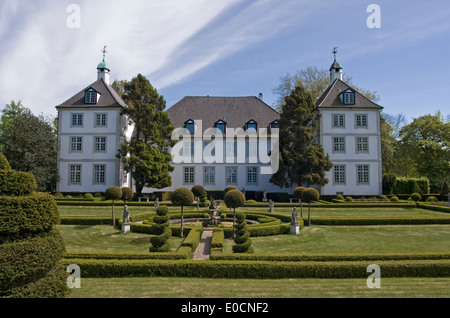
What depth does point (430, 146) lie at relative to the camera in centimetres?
3847

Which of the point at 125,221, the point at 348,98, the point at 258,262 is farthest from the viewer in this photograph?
the point at 348,98

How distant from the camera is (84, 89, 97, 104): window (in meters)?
32.5

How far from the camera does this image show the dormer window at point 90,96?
32.5 metres

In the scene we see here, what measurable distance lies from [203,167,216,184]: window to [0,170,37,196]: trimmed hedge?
2730 centimetres

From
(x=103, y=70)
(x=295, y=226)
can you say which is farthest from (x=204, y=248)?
(x=103, y=70)

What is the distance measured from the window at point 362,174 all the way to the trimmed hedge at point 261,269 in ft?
81.8

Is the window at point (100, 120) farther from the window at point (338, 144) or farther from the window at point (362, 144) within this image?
the window at point (362, 144)

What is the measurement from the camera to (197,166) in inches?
1332

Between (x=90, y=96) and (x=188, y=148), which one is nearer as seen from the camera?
(x=90, y=96)

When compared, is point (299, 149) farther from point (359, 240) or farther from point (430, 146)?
point (430, 146)

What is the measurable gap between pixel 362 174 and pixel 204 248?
84.6 ft

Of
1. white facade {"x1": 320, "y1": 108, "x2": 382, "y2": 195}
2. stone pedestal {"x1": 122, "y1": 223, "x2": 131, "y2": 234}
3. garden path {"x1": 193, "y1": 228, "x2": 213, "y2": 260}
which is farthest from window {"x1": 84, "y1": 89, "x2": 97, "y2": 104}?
white facade {"x1": 320, "y1": 108, "x2": 382, "y2": 195}

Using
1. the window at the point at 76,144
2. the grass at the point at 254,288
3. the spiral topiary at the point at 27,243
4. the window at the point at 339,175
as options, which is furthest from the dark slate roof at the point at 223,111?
the spiral topiary at the point at 27,243
